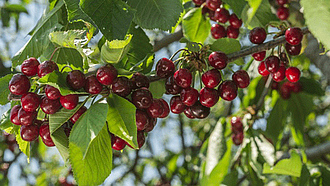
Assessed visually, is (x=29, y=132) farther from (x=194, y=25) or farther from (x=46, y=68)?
(x=194, y=25)

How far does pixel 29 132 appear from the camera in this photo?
0.91m

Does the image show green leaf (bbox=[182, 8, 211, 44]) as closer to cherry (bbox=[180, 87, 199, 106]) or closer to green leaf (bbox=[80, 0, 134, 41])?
cherry (bbox=[180, 87, 199, 106])

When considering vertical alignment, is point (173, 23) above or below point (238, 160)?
above

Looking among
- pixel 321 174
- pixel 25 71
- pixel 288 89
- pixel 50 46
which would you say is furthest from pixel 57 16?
pixel 288 89

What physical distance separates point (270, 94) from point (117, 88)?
4.98 feet

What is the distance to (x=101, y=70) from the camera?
863 millimetres

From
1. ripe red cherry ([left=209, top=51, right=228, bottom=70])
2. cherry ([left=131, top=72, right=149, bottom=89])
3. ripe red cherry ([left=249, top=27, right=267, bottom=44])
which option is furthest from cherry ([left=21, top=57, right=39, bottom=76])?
ripe red cherry ([left=249, top=27, right=267, bottom=44])

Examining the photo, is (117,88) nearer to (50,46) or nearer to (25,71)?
(25,71)

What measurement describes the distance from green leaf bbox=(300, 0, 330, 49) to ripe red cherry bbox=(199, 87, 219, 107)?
0.50 meters

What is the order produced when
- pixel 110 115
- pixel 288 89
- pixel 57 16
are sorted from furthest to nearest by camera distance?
pixel 288 89 → pixel 57 16 → pixel 110 115

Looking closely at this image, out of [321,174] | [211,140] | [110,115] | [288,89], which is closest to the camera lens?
[110,115]

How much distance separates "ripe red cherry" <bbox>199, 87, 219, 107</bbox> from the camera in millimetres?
1003

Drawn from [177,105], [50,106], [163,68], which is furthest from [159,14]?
[50,106]

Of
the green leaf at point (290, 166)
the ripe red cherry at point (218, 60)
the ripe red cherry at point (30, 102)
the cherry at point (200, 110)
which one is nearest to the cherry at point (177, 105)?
the cherry at point (200, 110)
